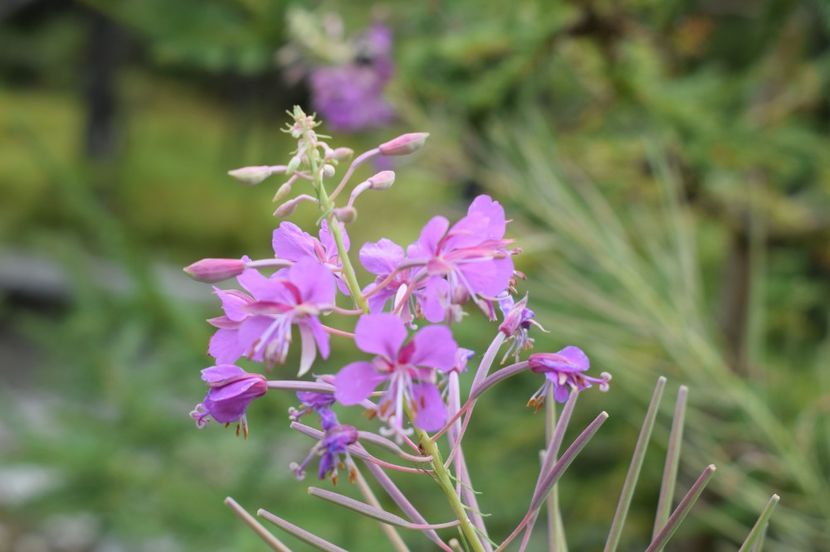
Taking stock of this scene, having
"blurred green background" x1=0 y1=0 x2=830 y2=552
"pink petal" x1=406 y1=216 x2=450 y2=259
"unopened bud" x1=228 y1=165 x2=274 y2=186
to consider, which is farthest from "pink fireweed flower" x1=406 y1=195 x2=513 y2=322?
"blurred green background" x1=0 y1=0 x2=830 y2=552

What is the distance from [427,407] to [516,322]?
0.09m

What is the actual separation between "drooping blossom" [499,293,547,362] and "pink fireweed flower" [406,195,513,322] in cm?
2

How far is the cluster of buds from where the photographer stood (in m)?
0.42

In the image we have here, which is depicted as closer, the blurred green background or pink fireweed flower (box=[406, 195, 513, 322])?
pink fireweed flower (box=[406, 195, 513, 322])

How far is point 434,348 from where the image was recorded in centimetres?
42

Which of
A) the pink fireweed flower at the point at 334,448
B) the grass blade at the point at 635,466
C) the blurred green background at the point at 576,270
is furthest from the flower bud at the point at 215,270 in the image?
the blurred green background at the point at 576,270

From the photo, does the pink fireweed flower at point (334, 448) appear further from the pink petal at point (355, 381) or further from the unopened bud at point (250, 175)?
the unopened bud at point (250, 175)

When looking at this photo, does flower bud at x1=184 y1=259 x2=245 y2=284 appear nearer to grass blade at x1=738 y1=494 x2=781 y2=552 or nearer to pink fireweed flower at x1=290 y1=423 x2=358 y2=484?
pink fireweed flower at x1=290 y1=423 x2=358 y2=484

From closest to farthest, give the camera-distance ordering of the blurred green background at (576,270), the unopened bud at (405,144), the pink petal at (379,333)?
1. the pink petal at (379,333)
2. the unopened bud at (405,144)
3. the blurred green background at (576,270)

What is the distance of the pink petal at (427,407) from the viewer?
0.43 m

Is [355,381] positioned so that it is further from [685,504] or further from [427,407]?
[685,504]

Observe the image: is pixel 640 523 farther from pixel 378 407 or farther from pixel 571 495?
pixel 378 407

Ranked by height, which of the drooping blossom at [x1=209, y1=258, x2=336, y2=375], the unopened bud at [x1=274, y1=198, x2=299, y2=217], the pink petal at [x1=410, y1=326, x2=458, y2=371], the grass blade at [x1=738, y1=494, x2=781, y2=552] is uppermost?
the unopened bud at [x1=274, y1=198, x2=299, y2=217]

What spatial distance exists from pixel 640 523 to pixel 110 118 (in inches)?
252
